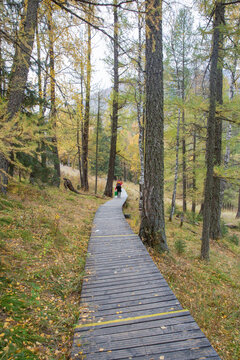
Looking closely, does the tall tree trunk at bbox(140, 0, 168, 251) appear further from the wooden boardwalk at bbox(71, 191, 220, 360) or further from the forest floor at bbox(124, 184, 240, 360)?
the wooden boardwalk at bbox(71, 191, 220, 360)

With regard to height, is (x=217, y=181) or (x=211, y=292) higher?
(x=217, y=181)

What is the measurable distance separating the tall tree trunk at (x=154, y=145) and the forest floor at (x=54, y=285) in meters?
0.81

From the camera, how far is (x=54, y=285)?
12.2ft

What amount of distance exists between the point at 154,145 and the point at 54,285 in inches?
171

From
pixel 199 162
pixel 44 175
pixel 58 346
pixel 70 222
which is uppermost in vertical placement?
pixel 199 162

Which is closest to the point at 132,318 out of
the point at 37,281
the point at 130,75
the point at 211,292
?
the point at 37,281

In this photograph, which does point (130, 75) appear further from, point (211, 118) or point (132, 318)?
point (132, 318)

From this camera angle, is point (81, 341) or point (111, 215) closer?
point (81, 341)

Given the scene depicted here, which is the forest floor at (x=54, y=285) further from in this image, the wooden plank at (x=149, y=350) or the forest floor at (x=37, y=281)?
the wooden plank at (x=149, y=350)

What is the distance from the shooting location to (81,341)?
2584 millimetres

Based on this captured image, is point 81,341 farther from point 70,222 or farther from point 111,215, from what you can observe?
point 111,215

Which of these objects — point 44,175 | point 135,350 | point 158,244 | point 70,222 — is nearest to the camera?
point 135,350

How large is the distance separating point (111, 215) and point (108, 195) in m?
7.17

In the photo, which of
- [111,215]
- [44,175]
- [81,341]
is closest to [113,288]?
[81,341]
